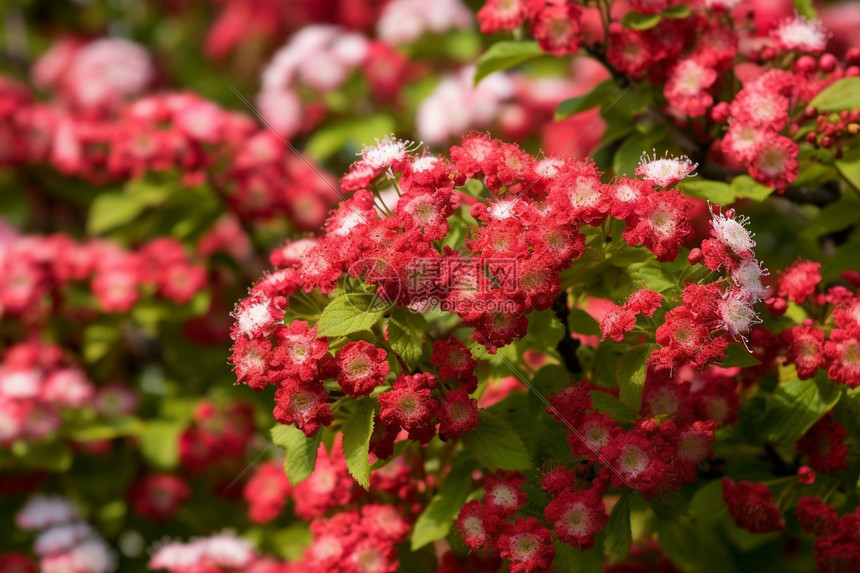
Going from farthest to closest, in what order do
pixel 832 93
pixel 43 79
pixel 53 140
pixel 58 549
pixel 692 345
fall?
1. pixel 43 79
2. pixel 53 140
3. pixel 58 549
4. pixel 832 93
5. pixel 692 345

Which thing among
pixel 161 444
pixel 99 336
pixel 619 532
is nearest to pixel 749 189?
pixel 619 532

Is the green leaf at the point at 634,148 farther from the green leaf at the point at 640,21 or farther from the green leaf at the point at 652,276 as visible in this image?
the green leaf at the point at 652,276

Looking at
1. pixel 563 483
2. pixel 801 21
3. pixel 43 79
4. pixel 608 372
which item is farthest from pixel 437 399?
pixel 43 79

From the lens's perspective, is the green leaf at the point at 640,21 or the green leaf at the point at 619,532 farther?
the green leaf at the point at 640,21

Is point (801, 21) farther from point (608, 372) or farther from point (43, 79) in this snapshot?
point (43, 79)

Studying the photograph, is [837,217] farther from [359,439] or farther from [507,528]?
[359,439]

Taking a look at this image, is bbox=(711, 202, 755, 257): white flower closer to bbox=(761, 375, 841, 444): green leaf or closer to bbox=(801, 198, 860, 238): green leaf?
bbox=(761, 375, 841, 444): green leaf

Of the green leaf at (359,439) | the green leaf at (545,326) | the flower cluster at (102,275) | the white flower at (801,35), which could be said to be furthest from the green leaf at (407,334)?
the flower cluster at (102,275)
